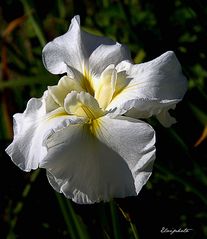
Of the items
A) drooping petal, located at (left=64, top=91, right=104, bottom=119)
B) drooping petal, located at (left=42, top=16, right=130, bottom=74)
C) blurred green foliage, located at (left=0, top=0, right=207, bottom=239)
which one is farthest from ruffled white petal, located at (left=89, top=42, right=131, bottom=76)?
blurred green foliage, located at (left=0, top=0, right=207, bottom=239)

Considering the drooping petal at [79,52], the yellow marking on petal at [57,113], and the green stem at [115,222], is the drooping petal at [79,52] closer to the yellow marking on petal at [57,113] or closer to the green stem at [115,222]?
the yellow marking on petal at [57,113]

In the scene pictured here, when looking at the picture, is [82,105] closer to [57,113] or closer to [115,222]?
[57,113]

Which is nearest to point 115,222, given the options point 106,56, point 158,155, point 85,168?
point 85,168

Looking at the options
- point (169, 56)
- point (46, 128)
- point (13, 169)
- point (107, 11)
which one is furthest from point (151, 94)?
point (107, 11)

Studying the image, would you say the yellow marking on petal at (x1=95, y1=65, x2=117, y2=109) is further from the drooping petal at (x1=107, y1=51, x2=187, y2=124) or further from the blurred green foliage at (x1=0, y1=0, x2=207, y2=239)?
the blurred green foliage at (x1=0, y1=0, x2=207, y2=239)

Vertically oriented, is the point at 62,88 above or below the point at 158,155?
above

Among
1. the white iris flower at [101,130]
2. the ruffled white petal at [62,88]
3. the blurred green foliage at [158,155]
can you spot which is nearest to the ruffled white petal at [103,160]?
the white iris flower at [101,130]
